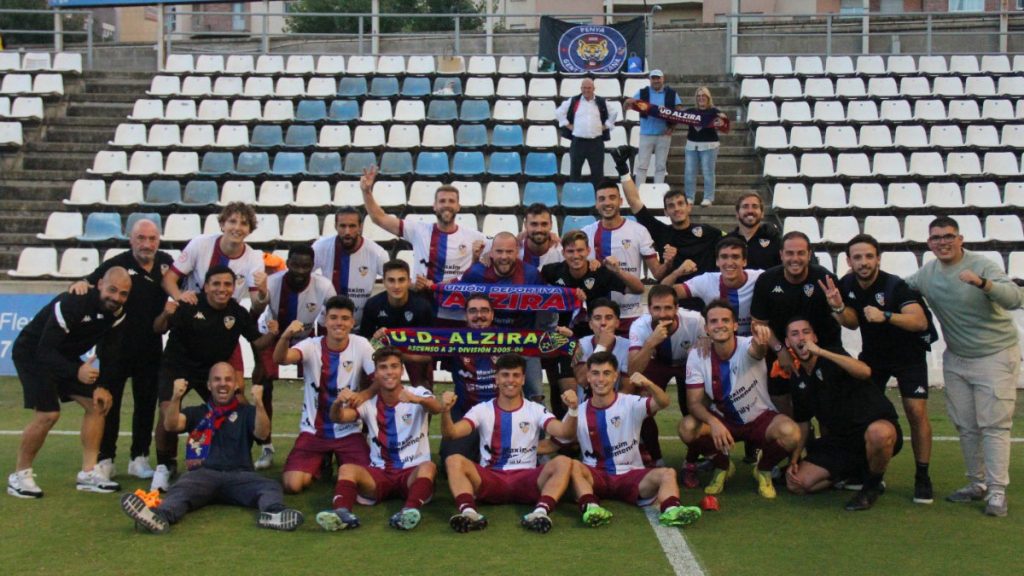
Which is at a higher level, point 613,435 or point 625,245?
point 625,245

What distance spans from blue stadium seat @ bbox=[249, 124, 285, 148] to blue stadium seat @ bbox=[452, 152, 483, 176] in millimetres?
2919

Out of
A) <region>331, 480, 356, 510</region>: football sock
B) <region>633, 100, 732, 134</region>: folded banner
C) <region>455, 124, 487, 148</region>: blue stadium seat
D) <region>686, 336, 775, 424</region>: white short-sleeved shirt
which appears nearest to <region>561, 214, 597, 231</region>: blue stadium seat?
<region>633, 100, 732, 134</region>: folded banner

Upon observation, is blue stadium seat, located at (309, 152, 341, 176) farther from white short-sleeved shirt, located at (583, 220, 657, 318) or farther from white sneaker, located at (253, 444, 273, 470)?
white sneaker, located at (253, 444, 273, 470)

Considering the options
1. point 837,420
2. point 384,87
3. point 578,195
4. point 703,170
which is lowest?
point 837,420

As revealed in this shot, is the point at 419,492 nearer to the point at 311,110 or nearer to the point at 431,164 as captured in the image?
the point at 431,164

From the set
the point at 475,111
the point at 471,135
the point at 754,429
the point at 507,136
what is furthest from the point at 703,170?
the point at 754,429

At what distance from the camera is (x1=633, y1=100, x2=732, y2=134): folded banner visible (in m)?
15.1

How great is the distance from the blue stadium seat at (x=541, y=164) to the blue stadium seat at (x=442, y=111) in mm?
1903

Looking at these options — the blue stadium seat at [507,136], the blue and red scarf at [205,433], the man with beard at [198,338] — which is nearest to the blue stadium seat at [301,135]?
the blue stadium seat at [507,136]

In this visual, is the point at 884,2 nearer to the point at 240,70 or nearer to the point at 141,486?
the point at 240,70

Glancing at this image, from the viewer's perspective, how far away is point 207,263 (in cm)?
834

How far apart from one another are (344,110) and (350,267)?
389 inches

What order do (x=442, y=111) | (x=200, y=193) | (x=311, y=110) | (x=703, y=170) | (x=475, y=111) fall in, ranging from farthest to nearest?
1. (x=311, y=110)
2. (x=442, y=111)
3. (x=475, y=111)
4. (x=200, y=193)
5. (x=703, y=170)

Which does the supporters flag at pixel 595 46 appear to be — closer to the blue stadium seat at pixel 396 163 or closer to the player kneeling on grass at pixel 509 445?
the blue stadium seat at pixel 396 163
